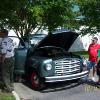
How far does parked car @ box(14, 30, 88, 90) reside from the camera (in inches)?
452

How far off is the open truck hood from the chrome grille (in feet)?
3.49

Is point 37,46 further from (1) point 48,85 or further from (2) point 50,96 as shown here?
(2) point 50,96

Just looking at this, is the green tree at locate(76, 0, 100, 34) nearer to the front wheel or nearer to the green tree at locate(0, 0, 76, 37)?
the green tree at locate(0, 0, 76, 37)

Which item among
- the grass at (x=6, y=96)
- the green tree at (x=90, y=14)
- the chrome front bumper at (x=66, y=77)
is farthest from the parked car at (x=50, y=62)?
the green tree at (x=90, y=14)

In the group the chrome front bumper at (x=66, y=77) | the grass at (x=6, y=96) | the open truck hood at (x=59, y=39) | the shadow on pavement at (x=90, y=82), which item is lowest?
the grass at (x=6, y=96)

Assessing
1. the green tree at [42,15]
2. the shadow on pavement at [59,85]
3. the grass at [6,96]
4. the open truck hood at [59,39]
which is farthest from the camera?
the green tree at [42,15]

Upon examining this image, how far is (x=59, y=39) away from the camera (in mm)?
12938

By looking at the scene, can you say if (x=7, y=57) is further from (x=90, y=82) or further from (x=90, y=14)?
(x=90, y=14)

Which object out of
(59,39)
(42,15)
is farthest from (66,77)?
(42,15)

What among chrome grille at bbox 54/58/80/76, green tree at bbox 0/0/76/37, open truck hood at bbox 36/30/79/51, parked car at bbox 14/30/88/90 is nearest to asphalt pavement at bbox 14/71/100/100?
parked car at bbox 14/30/88/90

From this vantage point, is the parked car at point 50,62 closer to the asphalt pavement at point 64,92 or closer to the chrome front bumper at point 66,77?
the chrome front bumper at point 66,77

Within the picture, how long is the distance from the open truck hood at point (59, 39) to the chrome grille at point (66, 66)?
1.06 meters

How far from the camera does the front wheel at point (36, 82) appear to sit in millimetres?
11670

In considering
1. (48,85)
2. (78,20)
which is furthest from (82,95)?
(78,20)
